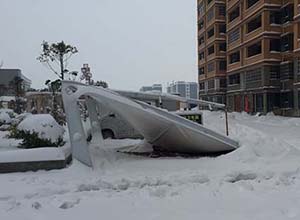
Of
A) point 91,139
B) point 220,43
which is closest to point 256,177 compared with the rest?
point 91,139

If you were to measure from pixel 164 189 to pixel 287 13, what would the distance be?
3635 cm

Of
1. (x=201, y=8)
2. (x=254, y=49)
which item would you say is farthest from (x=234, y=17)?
(x=201, y=8)

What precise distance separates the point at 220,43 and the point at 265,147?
50873 mm

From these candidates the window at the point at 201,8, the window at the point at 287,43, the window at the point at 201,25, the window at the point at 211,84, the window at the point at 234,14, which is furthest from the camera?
the window at the point at 201,25

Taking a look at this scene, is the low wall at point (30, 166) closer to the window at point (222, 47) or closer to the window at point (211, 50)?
the window at point (222, 47)

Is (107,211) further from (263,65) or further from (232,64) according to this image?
(232,64)

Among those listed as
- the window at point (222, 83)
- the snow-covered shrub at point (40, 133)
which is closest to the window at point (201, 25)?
the window at point (222, 83)

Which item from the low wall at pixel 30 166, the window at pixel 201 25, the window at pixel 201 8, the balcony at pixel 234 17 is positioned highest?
the window at pixel 201 8

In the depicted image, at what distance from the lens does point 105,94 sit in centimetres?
952

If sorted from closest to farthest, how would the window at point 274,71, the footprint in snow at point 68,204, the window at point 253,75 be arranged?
the footprint in snow at point 68,204 → the window at point 274,71 → the window at point 253,75

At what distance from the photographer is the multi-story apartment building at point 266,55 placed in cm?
3772

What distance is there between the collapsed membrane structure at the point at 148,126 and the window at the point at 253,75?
106ft

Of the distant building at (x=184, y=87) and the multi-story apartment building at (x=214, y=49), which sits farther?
the distant building at (x=184, y=87)

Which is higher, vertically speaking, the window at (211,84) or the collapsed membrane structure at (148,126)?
the window at (211,84)
